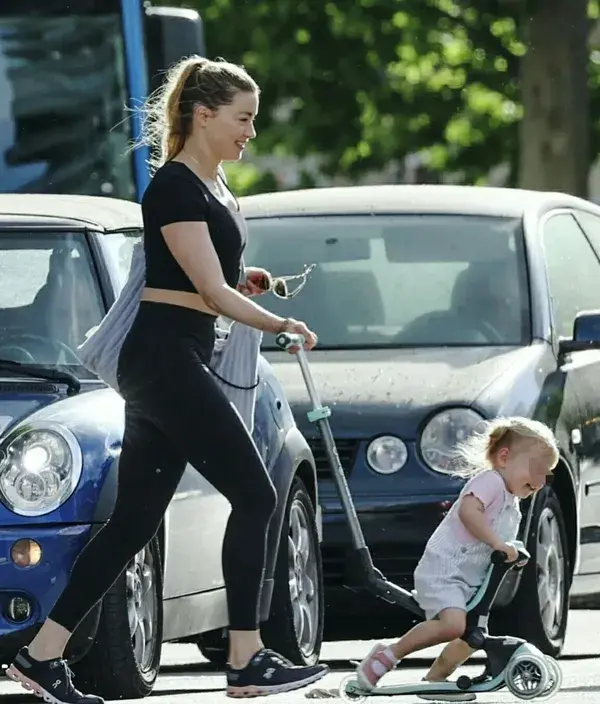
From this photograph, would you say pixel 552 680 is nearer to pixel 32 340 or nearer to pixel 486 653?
pixel 486 653

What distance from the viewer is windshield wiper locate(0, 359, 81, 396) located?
296 inches

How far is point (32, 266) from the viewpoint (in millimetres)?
7941

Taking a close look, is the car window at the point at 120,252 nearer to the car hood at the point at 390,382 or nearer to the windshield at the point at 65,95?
the car hood at the point at 390,382

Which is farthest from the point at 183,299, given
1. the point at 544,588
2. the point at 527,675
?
the point at 544,588

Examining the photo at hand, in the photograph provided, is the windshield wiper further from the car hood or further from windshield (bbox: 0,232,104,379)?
the car hood

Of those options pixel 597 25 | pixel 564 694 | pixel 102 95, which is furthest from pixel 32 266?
pixel 597 25

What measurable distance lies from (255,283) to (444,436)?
1787 millimetres

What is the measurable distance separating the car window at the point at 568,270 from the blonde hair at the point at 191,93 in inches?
119

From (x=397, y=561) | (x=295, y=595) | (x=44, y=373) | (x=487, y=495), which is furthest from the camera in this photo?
(x=397, y=561)

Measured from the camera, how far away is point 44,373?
299 inches

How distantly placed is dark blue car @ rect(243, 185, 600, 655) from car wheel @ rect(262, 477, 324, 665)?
0.49m

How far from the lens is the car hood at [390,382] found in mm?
8977

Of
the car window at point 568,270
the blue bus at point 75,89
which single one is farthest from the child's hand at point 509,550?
the blue bus at point 75,89

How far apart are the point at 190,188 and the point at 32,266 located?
1.25 m
